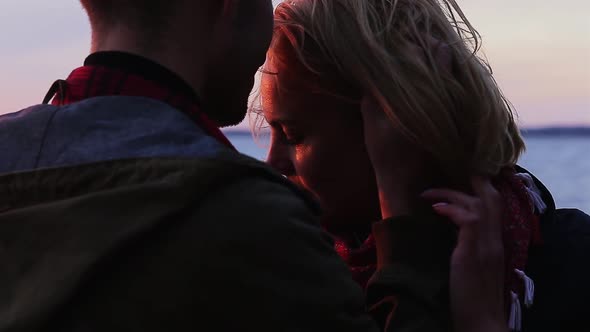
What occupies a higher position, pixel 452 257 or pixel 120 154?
pixel 120 154

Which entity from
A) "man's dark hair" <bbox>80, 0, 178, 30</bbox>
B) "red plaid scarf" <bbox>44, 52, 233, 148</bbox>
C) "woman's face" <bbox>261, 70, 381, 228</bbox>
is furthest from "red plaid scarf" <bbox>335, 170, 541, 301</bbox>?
"man's dark hair" <bbox>80, 0, 178, 30</bbox>

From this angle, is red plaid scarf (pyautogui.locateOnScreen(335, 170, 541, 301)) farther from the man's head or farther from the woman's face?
the man's head

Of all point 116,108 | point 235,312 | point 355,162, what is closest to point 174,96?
point 116,108

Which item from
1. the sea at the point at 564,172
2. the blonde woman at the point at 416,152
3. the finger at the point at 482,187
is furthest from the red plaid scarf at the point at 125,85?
the sea at the point at 564,172

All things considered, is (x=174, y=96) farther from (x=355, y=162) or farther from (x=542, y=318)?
(x=542, y=318)

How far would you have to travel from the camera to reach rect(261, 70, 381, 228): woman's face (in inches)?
94.2

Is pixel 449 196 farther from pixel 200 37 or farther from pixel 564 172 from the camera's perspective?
pixel 564 172

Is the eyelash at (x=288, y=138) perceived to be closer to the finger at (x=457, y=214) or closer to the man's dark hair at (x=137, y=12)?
the finger at (x=457, y=214)

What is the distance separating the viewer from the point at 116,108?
1414 millimetres

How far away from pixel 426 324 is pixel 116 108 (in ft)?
2.84

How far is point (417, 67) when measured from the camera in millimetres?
2193

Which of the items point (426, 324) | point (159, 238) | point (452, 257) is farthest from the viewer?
point (452, 257)

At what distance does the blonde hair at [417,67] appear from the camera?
2.16m

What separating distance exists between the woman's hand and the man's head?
57cm
